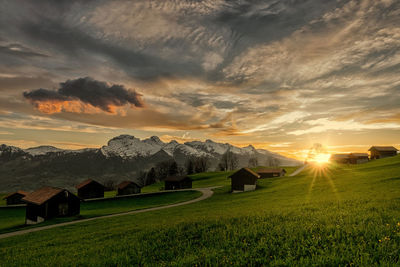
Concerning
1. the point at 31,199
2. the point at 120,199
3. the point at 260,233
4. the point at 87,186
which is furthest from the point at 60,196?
the point at 260,233

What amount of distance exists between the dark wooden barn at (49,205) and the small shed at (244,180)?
1790 inches

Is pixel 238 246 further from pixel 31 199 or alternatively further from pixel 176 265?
pixel 31 199

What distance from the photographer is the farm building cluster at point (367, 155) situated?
115 m

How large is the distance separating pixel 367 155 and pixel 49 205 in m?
149

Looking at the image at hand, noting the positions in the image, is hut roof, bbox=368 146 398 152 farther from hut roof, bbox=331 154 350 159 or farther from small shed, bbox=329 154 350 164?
hut roof, bbox=331 154 350 159

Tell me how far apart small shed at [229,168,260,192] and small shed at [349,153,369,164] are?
291ft

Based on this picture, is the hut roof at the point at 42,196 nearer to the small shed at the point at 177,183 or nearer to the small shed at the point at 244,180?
the small shed at the point at 244,180

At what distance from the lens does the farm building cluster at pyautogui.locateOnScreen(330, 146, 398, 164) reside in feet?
379

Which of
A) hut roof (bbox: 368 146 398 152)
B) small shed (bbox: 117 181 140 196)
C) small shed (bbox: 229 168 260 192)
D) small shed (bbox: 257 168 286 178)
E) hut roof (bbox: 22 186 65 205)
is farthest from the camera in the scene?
hut roof (bbox: 368 146 398 152)

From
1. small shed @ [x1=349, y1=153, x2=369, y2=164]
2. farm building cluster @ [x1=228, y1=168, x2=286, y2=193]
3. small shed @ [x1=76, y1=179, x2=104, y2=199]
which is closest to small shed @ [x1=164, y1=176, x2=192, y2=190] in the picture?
small shed @ [x1=76, y1=179, x2=104, y2=199]

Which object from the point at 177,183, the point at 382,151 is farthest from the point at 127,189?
the point at 382,151

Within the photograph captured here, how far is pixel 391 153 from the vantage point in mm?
114938

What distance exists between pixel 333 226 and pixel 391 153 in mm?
141545

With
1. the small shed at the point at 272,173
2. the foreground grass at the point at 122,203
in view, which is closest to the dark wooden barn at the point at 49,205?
the foreground grass at the point at 122,203
